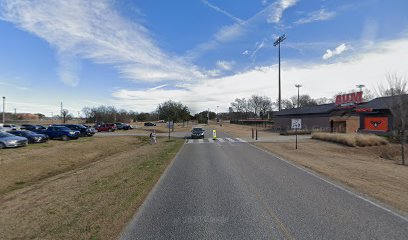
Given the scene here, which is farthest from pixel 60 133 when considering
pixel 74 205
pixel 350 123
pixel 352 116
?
pixel 352 116

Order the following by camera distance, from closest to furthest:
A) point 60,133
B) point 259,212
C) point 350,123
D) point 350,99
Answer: point 259,212
point 60,133
point 350,123
point 350,99

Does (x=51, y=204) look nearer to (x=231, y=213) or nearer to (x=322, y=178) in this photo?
(x=231, y=213)

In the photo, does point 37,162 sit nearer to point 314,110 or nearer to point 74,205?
point 74,205

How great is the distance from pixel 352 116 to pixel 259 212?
44.6 metres

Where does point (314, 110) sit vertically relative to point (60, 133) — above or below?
above

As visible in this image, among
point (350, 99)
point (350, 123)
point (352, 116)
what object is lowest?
point (350, 123)

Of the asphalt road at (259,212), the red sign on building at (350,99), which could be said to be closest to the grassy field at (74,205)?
the asphalt road at (259,212)

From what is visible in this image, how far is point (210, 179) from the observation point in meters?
9.84

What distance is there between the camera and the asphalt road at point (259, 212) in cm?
493

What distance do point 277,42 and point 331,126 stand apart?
29.6 meters

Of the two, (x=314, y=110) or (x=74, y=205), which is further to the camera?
(x=314, y=110)

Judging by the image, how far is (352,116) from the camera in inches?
1738

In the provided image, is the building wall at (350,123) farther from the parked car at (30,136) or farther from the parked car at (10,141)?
the parked car at (10,141)

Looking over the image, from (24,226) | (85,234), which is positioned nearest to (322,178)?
(85,234)
